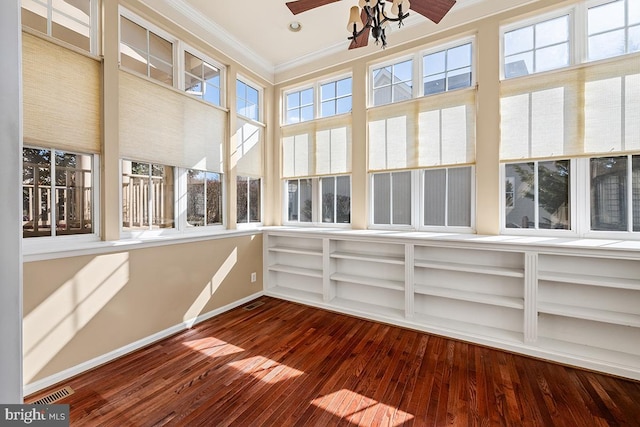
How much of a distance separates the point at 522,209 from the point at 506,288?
0.83 metres

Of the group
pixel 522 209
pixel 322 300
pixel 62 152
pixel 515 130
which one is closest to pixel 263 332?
pixel 322 300

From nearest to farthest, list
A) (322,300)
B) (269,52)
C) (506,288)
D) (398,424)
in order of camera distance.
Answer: (398,424), (506,288), (322,300), (269,52)

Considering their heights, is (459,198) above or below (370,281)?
above

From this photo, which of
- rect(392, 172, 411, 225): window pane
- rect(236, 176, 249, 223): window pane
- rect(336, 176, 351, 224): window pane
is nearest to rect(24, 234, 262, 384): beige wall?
rect(236, 176, 249, 223): window pane

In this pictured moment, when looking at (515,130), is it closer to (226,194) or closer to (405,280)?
(405,280)

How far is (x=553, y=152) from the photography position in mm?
2707

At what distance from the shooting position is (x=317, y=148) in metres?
4.18

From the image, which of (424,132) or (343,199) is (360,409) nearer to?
(343,199)

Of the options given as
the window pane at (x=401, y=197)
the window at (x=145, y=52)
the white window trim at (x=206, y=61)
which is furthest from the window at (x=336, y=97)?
the window at (x=145, y=52)

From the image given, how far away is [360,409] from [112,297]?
2256mm

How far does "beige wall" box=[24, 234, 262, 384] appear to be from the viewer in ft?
6.84

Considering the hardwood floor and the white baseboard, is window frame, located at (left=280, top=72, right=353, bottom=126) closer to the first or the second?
the white baseboard

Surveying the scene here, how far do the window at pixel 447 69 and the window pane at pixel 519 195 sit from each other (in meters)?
1.10

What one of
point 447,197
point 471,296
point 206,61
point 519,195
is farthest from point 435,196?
point 206,61
